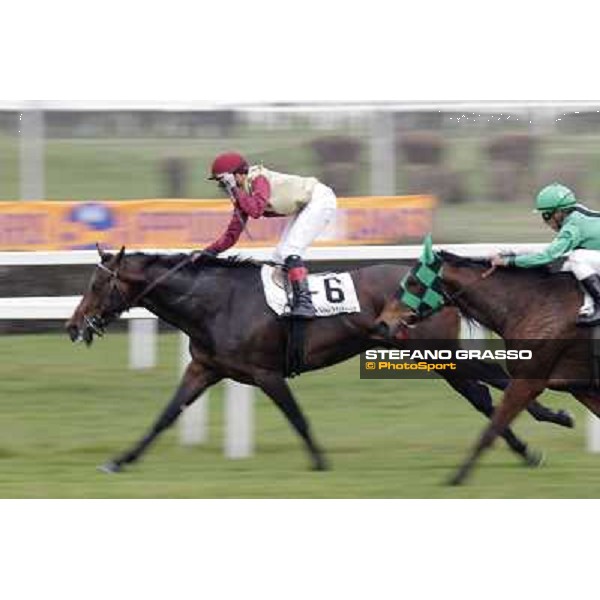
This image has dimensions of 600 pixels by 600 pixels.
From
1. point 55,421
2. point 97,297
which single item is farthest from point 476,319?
point 55,421

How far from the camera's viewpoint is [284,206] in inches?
408

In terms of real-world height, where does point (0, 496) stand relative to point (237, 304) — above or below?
below

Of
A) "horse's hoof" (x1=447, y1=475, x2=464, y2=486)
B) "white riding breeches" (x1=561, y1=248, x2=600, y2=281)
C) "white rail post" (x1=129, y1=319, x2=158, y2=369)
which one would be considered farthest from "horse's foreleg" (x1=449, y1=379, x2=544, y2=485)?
"white rail post" (x1=129, y1=319, x2=158, y2=369)

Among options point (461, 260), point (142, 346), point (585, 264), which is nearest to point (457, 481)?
point (461, 260)

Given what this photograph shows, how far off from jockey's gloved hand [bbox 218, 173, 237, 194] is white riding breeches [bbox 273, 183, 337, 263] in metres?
0.46

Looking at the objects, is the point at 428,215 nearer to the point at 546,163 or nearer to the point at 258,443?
the point at 546,163

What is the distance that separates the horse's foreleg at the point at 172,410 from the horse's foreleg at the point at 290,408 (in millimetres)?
300

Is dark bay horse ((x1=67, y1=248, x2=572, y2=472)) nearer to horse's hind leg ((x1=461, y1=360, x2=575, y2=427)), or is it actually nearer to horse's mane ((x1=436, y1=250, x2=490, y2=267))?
horse's hind leg ((x1=461, y1=360, x2=575, y2=427))

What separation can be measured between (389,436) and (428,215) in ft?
11.4

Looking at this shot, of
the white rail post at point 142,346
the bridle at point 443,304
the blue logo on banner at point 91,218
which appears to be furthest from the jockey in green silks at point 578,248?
the blue logo on banner at point 91,218

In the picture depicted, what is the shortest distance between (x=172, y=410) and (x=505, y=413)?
6.22 ft

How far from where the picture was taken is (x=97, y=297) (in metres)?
10.2

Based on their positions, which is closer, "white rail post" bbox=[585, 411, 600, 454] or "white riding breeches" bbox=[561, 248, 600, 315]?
"white riding breeches" bbox=[561, 248, 600, 315]

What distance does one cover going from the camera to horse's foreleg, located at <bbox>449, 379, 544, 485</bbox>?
9.41 meters
